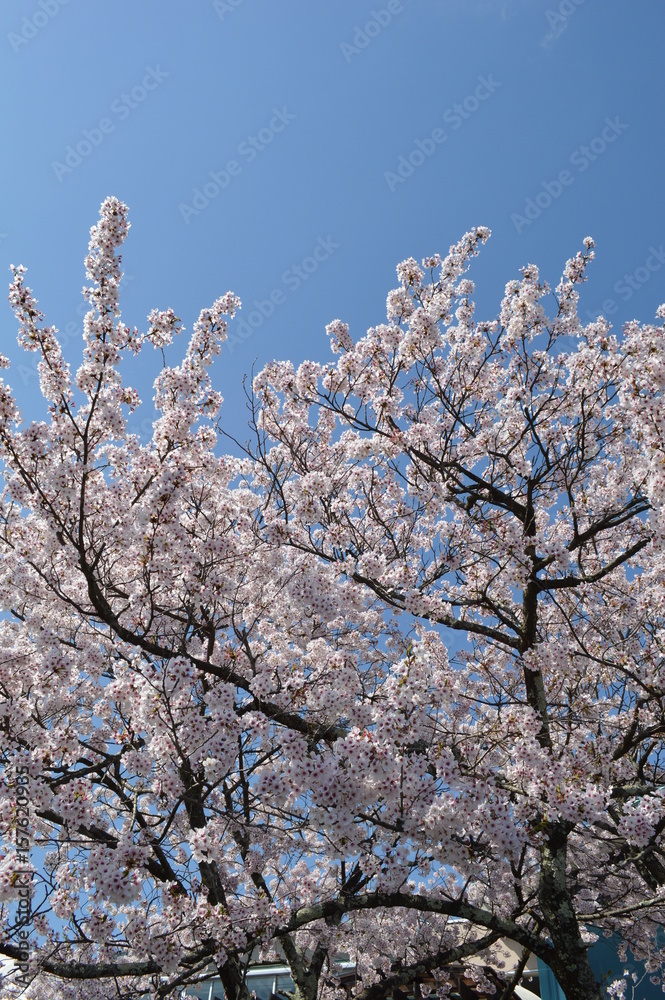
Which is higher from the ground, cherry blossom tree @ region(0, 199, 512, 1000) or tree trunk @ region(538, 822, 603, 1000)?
cherry blossom tree @ region(0, 199, 512, 1000)

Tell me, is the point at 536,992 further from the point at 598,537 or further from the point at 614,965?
the point at 598,537

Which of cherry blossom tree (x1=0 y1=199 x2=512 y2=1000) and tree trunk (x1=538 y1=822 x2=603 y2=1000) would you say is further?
tree trunk (x1=538 y1=822 x2=603 y2=1000)

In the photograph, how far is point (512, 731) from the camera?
22.0ft

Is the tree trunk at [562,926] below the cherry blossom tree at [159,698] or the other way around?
below

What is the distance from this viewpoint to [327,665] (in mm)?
6633

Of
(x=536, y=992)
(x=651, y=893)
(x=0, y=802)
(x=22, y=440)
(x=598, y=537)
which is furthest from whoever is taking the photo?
(x=536, y=992)

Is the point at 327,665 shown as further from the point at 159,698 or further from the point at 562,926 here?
the point at 562,926

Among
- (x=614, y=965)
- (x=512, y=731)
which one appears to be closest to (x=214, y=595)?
(x=512, y=731)

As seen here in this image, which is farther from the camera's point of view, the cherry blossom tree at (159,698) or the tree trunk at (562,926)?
the tree trunk at (562,926)

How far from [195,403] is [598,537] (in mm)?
7434

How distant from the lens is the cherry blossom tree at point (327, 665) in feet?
17.8

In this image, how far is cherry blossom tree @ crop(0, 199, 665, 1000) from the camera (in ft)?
17.8

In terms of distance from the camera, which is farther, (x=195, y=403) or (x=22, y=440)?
(x=195, y=403)

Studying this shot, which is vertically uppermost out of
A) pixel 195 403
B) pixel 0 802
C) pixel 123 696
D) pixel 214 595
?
pixel 195 403
